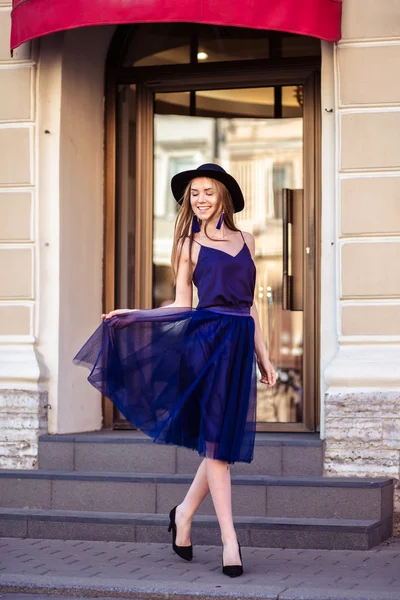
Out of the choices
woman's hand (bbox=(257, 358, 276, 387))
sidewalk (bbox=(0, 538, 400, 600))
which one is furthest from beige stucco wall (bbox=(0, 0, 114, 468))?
woman's hand (bbox=(257, 358, 276, 387))

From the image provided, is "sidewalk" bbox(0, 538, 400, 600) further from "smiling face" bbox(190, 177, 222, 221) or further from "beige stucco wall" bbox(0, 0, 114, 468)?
"smiling face" bbox(190, 177, 222, 221)

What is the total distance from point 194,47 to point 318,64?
1097 mm

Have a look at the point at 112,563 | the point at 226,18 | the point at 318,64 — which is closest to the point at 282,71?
the point at 318,64

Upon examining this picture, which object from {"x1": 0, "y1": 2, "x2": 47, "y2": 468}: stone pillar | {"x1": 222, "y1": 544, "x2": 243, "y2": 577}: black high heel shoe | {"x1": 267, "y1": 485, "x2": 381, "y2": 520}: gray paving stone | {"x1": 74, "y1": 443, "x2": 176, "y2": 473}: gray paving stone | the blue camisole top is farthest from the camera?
{"x1": 0, "y1": 2, "x2": 47, "y2": 468}: stone pillar

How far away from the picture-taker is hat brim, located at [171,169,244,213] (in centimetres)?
628

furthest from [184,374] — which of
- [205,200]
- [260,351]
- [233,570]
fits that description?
[233,570]

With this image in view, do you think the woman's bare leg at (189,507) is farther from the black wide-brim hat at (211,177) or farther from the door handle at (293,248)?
the door handle at (293,248)

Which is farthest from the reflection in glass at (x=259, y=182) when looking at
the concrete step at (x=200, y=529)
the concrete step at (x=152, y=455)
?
the concrete step at (x=200, y=529)

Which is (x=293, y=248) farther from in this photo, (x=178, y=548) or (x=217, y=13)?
(x=178, y=548)

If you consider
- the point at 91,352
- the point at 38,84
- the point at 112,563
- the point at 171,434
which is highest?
the point at 38,84

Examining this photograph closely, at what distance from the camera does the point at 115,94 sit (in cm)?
934

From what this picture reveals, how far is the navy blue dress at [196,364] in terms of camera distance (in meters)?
6.01

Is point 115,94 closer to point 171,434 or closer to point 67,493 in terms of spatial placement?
point 67,493

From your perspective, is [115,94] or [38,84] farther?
[115,94]
